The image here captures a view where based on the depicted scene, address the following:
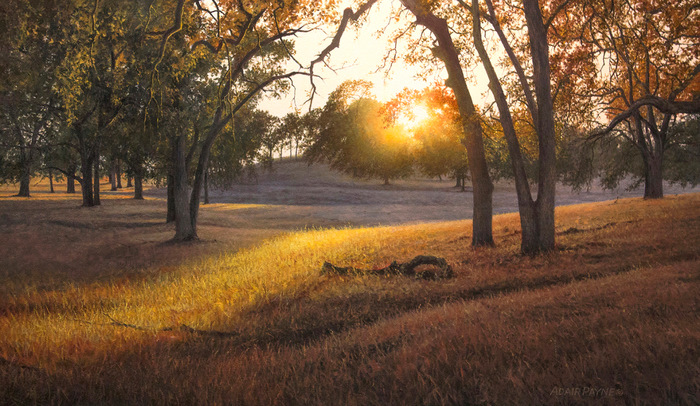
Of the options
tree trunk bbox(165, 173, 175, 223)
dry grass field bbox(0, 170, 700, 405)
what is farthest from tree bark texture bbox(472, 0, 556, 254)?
tree trunk bbox(165, 173, 175, 223)

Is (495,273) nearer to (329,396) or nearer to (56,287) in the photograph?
(329,396)

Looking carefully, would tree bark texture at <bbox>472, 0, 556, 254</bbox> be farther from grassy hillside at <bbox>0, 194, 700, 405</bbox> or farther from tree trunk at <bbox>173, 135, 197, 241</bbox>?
tree trunk at <bbox>173, 135, 197, 241</bbox>

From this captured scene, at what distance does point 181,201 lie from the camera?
1858 cm

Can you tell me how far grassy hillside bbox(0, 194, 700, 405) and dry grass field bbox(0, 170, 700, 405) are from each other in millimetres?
24

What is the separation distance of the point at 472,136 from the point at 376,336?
10.1 metres

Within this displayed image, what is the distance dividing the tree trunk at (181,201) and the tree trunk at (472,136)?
12.0m

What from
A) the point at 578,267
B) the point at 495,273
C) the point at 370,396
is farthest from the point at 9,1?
the point at 578,267

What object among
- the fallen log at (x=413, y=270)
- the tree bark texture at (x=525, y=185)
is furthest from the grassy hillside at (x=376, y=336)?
the tree bark texture at (x=525, y=185)

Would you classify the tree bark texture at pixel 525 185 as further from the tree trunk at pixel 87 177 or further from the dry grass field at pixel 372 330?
the tree trunk at pixel 87 177

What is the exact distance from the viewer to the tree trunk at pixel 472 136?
13.6 m

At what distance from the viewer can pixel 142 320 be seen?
684 cm

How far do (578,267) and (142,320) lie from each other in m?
8.65

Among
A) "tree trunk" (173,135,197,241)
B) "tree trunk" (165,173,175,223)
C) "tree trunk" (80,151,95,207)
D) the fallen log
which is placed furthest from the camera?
"tree trunk" (80,151,95,207)

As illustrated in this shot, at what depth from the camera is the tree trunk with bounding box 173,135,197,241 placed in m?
18.5
